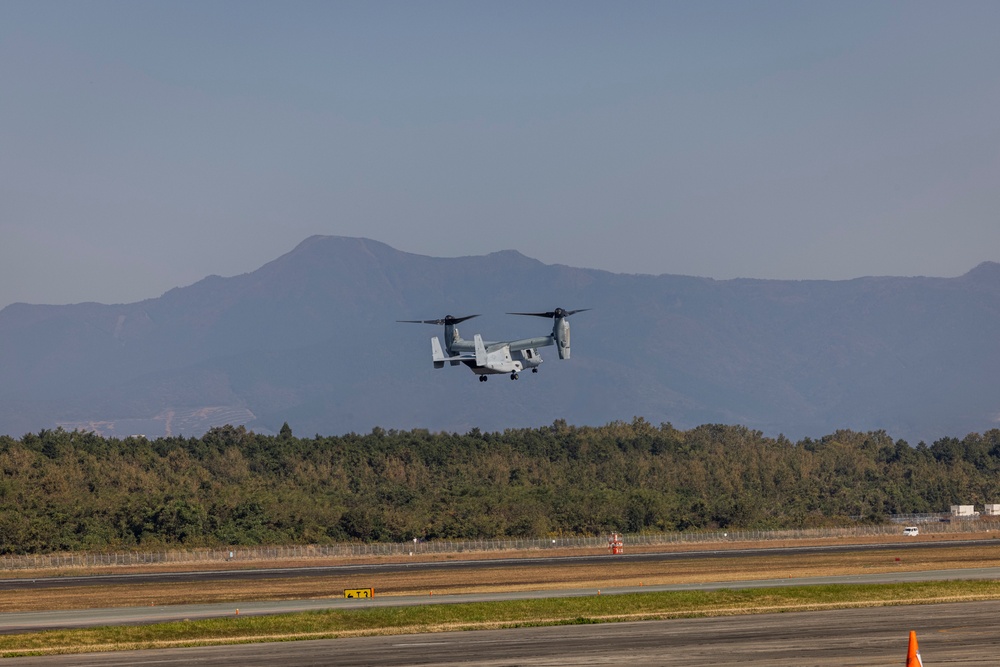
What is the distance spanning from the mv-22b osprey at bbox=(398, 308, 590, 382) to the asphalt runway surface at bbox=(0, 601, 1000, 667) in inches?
1658

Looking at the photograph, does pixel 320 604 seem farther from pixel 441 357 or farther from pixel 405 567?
pixel 405 567

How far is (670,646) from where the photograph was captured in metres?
47.2

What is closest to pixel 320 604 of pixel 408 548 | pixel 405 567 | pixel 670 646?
pixel 670 646

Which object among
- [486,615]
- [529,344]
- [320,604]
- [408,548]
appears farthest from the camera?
[408,548]

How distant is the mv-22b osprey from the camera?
96.0 m

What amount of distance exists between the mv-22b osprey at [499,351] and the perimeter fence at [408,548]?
3961 cm

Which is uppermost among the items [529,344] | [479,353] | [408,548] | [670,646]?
[529,344]

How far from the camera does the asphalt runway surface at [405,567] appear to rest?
99.0 meters

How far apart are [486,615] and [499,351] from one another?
39298mm

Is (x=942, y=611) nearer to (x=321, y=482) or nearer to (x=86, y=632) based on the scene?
(x=86, y=632)

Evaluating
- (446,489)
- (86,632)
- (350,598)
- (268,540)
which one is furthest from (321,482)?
(86,632)

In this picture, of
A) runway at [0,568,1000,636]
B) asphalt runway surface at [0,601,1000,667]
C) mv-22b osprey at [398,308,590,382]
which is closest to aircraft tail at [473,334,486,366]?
mv-22b osprey at [398,308,590,382]

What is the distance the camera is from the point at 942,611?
55.6 meters

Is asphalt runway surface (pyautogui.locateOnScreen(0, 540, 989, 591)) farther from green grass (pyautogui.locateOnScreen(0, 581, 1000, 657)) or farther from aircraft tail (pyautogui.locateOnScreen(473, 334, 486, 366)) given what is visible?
green grass (pyautogui.locateOnScreen(0, 581, 1000, 657))
